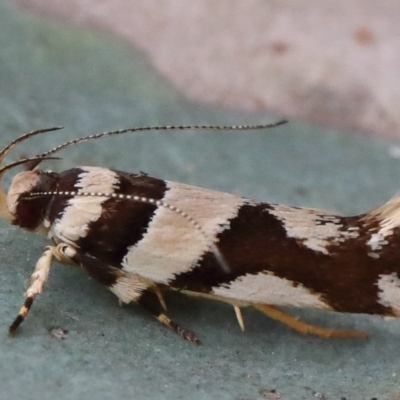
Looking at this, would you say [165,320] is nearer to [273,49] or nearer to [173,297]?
[173,297]

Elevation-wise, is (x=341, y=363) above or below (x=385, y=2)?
below

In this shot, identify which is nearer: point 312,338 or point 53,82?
point 312,338

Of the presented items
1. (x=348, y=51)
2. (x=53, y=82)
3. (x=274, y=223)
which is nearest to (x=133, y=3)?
(x=53, y=82)

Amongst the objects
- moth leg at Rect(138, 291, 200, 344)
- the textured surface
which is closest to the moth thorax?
moth leg at Rect(138, 291, 200, 344)

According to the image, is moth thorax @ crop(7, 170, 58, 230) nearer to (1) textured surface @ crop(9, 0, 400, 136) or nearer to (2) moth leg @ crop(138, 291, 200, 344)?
(2) moth leg @ crop(138, 291, 200, 344)

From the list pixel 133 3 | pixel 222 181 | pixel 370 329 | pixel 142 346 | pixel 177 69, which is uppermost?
pixel 133 3

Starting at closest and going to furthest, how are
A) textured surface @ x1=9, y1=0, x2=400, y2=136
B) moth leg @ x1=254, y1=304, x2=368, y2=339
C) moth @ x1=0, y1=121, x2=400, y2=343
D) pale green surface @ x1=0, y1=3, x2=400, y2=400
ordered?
pale green surface @ x1=0, y1=3, x2=400, y2=400 < moth @ x1=0, y1=121, x2=400, y2=343 < moth leg @ x1=254, y1=304, x2=368, y2=339 < textured surface @ x1=9, y1=0, x2=400, y2=136

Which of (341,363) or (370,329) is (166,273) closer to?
(341,363)
